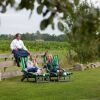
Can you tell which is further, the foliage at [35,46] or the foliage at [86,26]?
the foliage at [35,46]

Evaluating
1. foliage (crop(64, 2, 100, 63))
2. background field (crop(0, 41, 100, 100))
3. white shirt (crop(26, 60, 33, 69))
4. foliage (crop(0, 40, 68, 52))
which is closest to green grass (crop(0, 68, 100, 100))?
background field (crop(0, 41, 100, 100))

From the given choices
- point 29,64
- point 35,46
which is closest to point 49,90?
point 29,64

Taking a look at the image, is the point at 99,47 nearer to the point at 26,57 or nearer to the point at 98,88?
the point at 98,88

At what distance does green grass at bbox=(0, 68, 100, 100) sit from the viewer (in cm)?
1221

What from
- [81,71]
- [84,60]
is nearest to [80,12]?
[81,71]

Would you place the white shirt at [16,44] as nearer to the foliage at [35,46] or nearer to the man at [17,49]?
the man at [17,49]

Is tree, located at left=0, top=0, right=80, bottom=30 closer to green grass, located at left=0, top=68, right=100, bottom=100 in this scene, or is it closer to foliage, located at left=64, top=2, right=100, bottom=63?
foliage, located at left=64, top=2, right=100, bottom=63

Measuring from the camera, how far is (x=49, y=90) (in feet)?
45.0

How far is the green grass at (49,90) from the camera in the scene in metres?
12.2

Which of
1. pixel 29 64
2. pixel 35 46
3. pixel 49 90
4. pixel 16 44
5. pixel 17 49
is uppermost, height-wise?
pixel 16 44

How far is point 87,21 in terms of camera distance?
3.49 meters

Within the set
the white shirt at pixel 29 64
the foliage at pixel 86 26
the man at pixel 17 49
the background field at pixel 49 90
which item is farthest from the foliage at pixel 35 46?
the foliage at pixel 86 26

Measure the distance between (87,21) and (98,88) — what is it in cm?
1108

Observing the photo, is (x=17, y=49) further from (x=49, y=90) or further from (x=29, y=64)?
(x=49, y=90)
